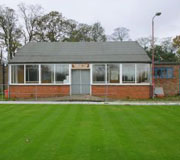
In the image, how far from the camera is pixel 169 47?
4494 centimetres

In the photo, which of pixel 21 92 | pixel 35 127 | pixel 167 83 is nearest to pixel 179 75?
pixel 167 83

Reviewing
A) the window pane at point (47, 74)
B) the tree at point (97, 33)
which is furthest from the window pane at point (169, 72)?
the tree at point (97, 33)

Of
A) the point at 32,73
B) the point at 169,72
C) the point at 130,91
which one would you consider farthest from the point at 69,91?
the point at 169,72

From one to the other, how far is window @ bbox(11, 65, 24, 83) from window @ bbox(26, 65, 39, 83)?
53 cm

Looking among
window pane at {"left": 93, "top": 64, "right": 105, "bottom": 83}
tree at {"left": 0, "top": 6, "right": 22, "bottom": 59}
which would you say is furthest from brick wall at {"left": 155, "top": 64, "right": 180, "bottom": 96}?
tree at {"left": 0, "top": 6, "right": 22, "bottom": 59}

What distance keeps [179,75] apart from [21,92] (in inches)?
566

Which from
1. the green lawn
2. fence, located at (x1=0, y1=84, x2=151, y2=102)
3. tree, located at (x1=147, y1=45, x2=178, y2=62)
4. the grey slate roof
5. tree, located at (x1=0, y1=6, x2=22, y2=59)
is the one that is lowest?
the green lawn

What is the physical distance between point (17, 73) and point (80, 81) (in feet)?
17.9

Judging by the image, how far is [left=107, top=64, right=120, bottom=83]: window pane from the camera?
750 inches

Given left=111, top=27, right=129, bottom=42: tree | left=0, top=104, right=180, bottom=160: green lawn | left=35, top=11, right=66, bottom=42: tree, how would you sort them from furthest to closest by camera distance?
left=111, top=27, right=129, bottom=42: tree → left=35, top=11, right=66, bottom=42: tree → left=0, top=104, right=180, bottom=160: green lawn

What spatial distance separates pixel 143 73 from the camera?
1905 centimetres

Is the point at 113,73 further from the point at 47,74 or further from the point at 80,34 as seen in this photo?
the point at 80,34

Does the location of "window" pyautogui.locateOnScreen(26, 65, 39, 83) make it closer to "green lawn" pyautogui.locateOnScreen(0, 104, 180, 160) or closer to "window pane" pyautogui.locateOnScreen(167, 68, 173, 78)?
"green lawn" pyautogui.locateOnScreen(0, 104, 180, 160)

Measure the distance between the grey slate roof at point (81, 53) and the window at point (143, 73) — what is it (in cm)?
51
